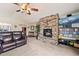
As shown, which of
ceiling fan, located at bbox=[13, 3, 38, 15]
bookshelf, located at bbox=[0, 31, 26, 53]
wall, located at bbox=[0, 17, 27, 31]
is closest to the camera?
wall, located at bbox=[0, 17, 27, 31]

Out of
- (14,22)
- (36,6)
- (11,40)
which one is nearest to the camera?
(14,22)

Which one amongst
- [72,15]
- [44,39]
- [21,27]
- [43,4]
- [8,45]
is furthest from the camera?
[44,39]

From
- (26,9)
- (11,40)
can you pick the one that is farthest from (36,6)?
(11,40)

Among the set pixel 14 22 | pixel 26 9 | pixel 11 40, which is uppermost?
A: pixel 26 9

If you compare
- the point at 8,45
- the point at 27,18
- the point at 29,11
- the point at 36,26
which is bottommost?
the point at 8,45

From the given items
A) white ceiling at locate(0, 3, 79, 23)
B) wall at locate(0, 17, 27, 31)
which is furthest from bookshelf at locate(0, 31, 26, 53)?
white ceiling at locate(0, 3, 79, 23)

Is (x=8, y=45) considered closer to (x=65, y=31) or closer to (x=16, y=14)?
(x=16, y=14)

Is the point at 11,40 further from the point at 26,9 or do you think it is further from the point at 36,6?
the point at 36,6

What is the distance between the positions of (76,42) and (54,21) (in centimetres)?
138

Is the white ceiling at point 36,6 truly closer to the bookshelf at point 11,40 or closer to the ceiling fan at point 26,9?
the ceiling fan at point 26,9

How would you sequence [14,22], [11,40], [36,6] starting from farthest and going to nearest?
1. [11,40]
2. [36,6]
3. [14,22]

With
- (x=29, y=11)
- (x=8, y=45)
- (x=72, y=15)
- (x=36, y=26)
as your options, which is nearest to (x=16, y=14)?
(x=29, y=11)

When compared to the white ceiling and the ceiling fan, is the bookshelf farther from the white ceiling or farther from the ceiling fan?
the ceiling fan

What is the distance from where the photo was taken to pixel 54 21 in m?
4.83
